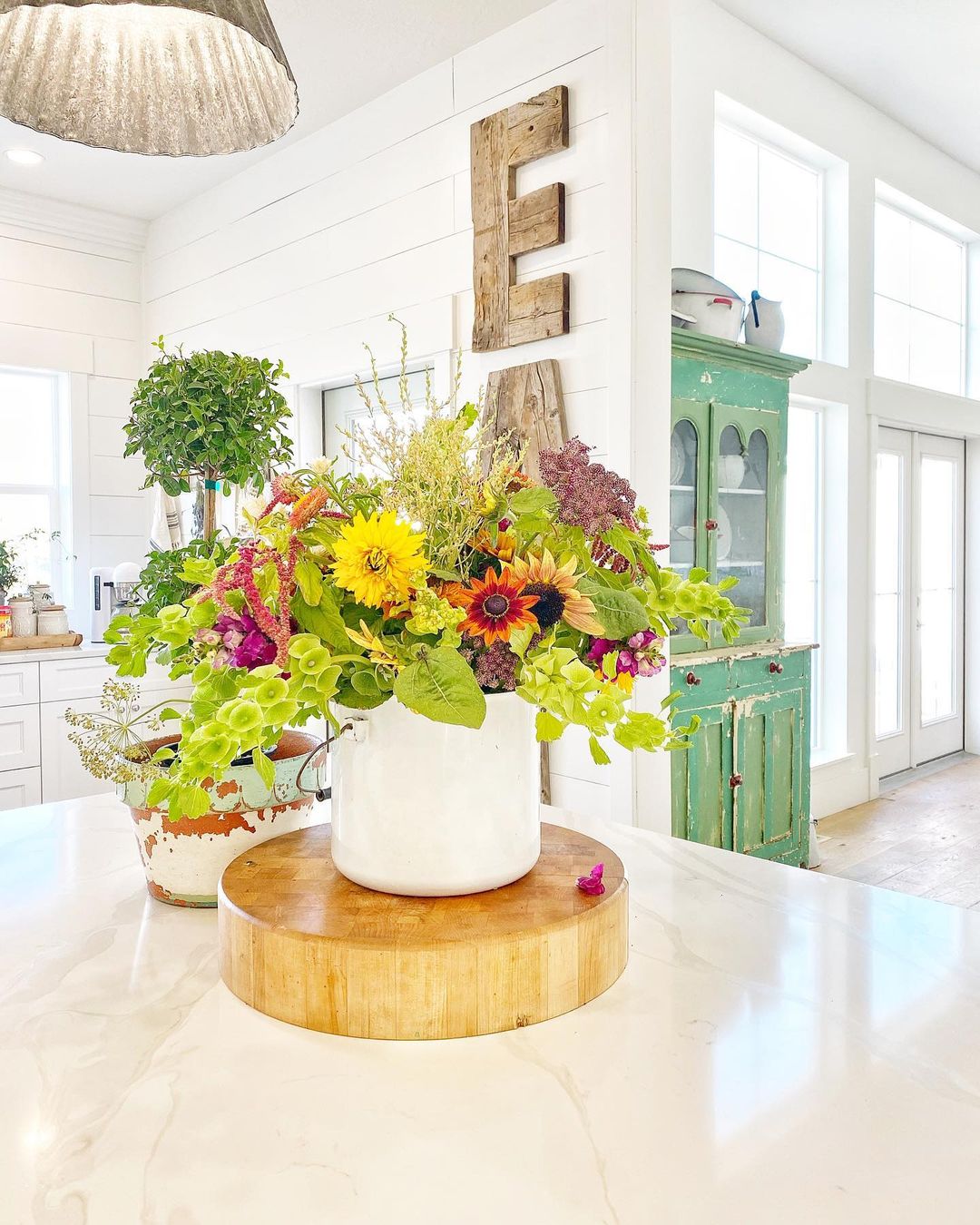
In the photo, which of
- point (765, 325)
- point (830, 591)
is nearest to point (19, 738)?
point (765, 325)

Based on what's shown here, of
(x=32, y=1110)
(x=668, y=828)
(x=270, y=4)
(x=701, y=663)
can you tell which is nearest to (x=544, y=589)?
(x=32, y=1110)

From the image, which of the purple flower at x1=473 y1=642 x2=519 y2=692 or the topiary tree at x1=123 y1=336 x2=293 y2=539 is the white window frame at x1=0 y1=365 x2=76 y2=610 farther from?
the purple flower at x1=473 y1=642 x2=519 y2=692

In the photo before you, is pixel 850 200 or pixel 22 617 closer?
pixel 22 617

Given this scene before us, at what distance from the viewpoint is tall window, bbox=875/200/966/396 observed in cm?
484

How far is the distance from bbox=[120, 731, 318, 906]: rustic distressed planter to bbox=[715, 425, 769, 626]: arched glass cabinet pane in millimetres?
2533

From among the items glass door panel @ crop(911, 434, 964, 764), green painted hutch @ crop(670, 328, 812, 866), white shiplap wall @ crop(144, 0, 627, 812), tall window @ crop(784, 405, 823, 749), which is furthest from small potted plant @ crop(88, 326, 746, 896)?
glass door panel @ crop(911, 434, 964, 764)

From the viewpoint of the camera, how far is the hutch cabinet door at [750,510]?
3305 millimetres

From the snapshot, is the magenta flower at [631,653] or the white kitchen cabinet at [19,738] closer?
the magenta flower at [631,653]

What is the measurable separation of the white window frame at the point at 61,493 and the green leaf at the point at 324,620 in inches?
153

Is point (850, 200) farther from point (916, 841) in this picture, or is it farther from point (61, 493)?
point (61, 493)

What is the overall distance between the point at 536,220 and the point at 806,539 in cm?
234

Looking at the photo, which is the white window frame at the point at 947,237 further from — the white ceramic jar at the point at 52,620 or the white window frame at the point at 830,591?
the white ceramic jar at the point at 52,620

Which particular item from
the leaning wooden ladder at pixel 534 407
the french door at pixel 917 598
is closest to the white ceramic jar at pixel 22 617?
the leaning wooden ladder at pixel 534 407

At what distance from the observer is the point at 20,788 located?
3609mm
